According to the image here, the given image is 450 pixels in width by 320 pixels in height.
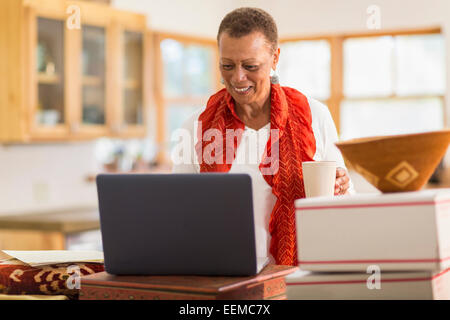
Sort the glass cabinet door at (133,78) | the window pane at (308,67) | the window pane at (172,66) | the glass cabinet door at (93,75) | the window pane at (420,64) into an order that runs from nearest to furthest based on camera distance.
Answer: the glass cabinet door at (93,75) < the glass cabinet door at (133,78) < the window pane at (172,66) < the window pane at (420,64) < the window pane at (308,67)

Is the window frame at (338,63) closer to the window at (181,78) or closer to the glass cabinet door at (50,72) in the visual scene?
the window at (181,78)

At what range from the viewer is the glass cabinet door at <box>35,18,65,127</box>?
159 inches

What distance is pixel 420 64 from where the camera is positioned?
5.77m

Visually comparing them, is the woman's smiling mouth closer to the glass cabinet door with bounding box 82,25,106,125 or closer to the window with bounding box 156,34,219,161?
the glass cabinet door with bounding box 82,25,106,125

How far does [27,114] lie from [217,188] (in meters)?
3.15

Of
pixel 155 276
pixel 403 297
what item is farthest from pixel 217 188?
pixel 403 297

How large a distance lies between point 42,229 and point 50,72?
1.07 meters

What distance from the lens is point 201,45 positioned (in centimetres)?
579

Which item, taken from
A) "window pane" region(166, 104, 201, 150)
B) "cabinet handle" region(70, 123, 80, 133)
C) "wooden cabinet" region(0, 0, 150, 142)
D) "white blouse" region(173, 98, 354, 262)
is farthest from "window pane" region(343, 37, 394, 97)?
"white blouse" region(173, 98, 354, 262)

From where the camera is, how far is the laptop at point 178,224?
104 centimetres

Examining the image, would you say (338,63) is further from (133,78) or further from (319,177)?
(319,177)

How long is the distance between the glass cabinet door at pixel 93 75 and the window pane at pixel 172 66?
1117 mm

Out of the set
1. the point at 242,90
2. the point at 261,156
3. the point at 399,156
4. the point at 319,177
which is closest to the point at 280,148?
the point at 261,156

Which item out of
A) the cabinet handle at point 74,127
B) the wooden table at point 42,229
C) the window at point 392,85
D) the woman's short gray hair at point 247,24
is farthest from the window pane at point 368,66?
the woman's short gray hair at point 247,24
